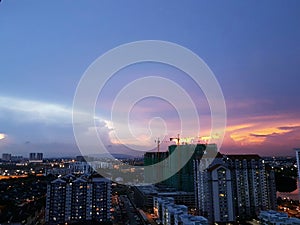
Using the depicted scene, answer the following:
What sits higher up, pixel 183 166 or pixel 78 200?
pixel 183 166

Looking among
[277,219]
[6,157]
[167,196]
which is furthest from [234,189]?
[6,157]

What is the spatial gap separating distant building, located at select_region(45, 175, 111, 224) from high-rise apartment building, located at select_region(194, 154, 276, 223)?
2.89 metres

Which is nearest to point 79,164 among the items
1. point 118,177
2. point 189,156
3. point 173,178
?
point 118,177

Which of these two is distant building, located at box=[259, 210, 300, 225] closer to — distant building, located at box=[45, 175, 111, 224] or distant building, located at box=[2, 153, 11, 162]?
distant building, located at box=[45, 175, 111, 224]

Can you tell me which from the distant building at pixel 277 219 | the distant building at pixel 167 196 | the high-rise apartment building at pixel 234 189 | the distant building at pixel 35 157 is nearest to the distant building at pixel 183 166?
the distant building at pixel 167 196

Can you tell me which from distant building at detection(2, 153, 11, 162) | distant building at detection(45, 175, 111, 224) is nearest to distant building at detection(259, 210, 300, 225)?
distant building at detection(45, 175, 111, 224)

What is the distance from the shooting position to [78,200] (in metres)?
7.04

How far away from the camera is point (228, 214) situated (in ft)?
23.2

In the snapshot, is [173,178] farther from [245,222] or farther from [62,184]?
[62,184]

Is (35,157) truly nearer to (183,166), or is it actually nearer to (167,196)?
(183,166)

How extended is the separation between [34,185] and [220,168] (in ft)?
31.7

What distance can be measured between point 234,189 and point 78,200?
4715mm

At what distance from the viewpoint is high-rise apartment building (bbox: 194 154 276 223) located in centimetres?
714

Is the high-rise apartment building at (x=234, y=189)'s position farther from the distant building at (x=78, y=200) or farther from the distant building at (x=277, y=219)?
the distant building at (x=78, y=200)
